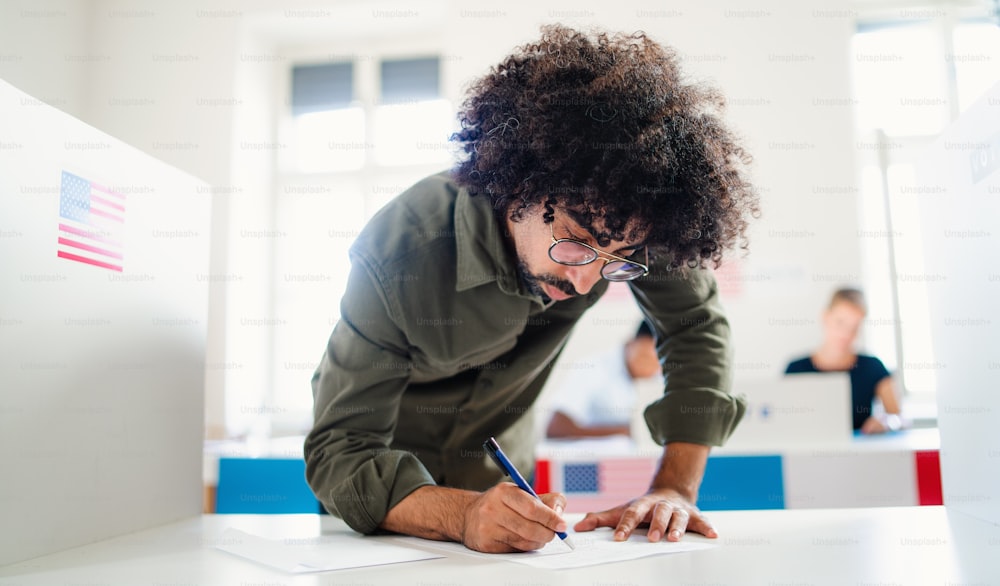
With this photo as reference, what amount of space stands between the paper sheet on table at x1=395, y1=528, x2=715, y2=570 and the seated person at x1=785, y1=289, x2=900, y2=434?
324cm

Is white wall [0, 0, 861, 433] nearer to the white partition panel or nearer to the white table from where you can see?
the white partition panel

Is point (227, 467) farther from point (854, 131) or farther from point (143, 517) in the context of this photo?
point (854, 131)

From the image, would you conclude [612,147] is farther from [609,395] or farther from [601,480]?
[609,395]

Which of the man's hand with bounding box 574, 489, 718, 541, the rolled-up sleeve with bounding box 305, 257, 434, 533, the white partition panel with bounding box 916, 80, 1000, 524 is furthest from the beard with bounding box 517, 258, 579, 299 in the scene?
the white partition panel with bounding box 916, 80, 1000, 524

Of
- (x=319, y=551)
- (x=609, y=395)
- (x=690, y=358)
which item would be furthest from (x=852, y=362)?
(x=319, y=551)

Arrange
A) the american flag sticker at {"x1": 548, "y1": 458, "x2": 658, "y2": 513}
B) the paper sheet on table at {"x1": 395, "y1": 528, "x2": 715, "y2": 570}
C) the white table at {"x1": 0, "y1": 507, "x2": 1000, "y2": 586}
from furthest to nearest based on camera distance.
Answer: the american flag sticker at {"x1": 548, "y1": 458, "x2": 658, "y2": 513}, the paper sheet on table at {"x1": 395, "y1": 528, "x2": 715, "y2": 570}, the white table at {"x1": 0, "y1": 507, "x2": 1000, "y2": 586}

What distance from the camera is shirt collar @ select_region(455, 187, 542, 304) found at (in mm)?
1347

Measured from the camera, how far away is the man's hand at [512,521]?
39.6 inches

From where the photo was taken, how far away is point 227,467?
9.93 feet

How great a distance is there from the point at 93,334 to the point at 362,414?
1.42ft

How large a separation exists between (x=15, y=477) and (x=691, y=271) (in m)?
1.18

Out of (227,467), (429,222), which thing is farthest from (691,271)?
(227,467)

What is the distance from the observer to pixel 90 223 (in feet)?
3.81

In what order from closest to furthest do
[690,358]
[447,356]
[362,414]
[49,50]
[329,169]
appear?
[362,414] → [447,356] → [690,358] → [49,50] → [329,169]
